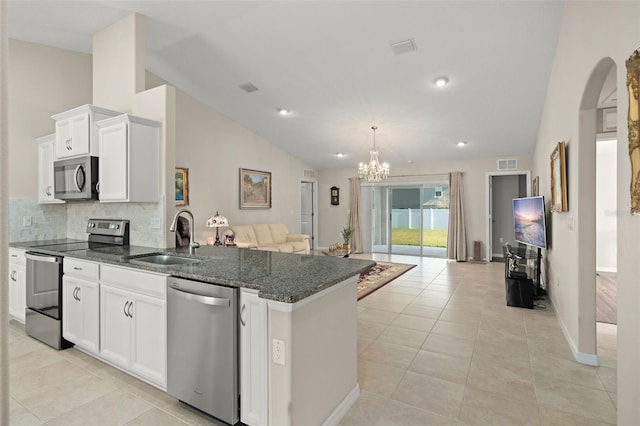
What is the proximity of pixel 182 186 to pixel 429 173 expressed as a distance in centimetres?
602

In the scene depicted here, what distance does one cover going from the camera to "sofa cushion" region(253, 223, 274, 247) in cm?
712

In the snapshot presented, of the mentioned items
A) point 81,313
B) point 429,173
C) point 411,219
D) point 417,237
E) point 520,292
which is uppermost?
point 429,173

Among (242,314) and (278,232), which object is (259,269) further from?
(278,232)

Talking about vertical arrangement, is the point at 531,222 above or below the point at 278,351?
above

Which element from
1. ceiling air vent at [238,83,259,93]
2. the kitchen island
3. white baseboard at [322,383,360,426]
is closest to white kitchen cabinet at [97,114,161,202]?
the kitchen island

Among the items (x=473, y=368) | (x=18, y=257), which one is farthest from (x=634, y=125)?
(x=18, y=257)

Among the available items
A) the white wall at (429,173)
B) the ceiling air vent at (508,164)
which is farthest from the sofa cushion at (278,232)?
the ceiling air vent at (508,164)

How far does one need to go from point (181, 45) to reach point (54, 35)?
4.59ft

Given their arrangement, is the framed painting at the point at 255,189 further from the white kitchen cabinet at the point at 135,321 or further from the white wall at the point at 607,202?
the white wall at the point at 607,202

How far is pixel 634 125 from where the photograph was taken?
1395 millimetres

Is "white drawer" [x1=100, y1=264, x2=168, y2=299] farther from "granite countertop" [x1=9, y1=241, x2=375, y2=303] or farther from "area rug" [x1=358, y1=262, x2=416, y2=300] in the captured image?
"area rug" [x1=358, y1=262, x2=416, y2=300]

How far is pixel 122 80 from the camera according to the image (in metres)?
3.41

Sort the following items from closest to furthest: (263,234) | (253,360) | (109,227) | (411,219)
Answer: (253,360) → (109,227) → (263,234) → (411,219)

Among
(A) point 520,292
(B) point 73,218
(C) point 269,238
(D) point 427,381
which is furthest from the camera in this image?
(C) point 269,238
